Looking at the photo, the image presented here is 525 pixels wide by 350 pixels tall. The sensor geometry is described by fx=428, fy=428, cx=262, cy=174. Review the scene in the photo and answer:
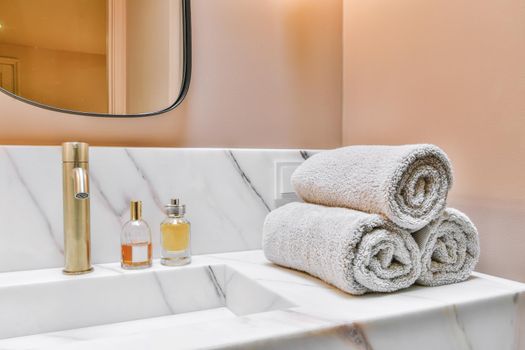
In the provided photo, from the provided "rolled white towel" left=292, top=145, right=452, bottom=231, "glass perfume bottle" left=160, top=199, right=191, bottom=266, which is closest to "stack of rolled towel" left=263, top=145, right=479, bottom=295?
"rolled white towel" left=292, top=145, right=452, bottom=231

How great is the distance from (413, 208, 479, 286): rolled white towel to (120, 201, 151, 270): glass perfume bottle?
436 mm

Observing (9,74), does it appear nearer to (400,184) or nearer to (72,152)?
(72,152)

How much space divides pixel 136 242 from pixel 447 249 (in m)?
0.49

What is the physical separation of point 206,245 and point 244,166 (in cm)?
17

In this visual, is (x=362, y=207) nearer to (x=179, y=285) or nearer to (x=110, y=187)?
(x=179, y=285)

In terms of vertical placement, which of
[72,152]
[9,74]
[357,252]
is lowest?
[357,252]

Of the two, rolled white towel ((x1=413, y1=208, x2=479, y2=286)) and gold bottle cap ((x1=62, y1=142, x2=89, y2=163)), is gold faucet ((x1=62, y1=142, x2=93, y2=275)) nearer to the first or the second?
gold bottle cap ((x1=62, y1=142, x2=89, y2=163))

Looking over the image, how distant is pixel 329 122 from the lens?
99cm

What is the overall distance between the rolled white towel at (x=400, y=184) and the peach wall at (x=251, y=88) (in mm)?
315

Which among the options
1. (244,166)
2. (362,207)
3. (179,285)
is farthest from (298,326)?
(244,166)

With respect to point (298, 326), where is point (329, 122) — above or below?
above

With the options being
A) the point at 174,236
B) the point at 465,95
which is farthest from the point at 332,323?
the point at 465,95

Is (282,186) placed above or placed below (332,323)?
above

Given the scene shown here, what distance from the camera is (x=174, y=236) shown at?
29.4 inches
